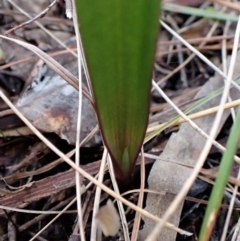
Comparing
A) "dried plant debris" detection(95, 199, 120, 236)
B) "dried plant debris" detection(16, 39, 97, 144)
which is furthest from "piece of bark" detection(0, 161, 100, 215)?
"dried plant debris" detection(95, 199, 120, 236)

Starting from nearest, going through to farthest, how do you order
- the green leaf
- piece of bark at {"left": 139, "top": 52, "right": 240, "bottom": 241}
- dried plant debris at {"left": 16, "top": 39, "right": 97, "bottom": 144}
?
the green leaf < piece of bark at {"left": 139, "top": 52, "right": 240, "bottom": 241} < dried plant debris at {"left": 16, "top": 39, "right": 97, "bottom": 144}

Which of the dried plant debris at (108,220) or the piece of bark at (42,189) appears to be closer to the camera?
the dried plant debris at (108,220)

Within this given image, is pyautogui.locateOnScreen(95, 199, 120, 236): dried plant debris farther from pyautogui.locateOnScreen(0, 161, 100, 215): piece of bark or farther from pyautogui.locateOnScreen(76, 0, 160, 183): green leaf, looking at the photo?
pyautogui.locateOnScreen(0, 161, 100, 215): piece of bark

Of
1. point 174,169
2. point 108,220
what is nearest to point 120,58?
point 108,220

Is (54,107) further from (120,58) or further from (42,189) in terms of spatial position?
(120,58)

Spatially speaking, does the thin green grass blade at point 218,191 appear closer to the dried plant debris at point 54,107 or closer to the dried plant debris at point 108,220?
the dried plant debris at point 108,220

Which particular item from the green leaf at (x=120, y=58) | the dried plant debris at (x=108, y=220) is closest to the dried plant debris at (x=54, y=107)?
the green leaf at (x=120, y=58)

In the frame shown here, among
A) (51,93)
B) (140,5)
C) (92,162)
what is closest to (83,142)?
(92,162)
